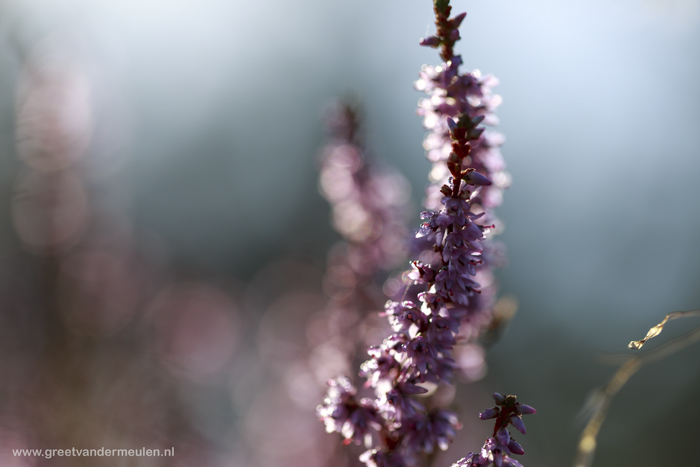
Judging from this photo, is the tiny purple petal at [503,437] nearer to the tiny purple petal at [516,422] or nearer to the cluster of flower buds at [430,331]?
the tiny purple petal at [516,422]

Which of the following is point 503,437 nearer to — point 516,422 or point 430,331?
point 516,422

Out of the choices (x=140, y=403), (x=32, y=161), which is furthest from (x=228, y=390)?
(x=32, y=161)

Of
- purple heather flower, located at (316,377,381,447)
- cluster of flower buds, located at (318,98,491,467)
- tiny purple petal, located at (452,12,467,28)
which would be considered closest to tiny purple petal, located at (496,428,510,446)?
cluster of flower buds, located at (318,98,491,467)

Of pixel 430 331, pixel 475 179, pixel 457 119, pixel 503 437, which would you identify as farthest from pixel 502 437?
pixel 457 119

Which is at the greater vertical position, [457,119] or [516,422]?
[457,119]

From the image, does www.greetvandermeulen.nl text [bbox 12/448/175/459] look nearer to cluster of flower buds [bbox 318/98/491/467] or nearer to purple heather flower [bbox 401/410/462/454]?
cluster of flower buds [bbox 318/98/491/467]

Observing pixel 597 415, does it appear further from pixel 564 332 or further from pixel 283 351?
pixel 564 332
